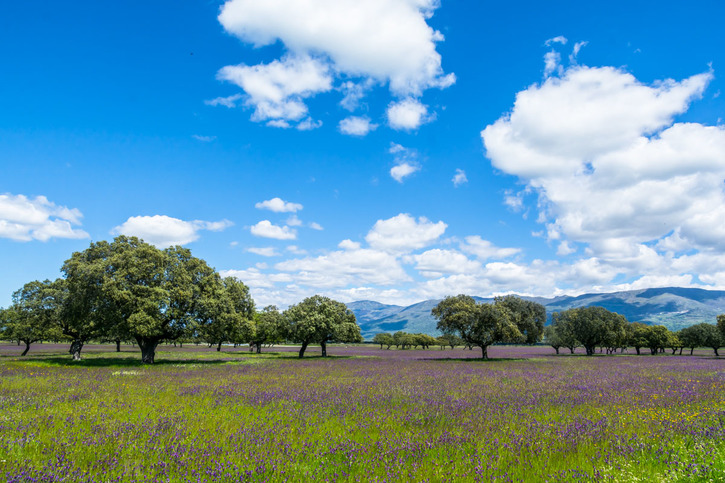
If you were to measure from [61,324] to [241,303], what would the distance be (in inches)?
699

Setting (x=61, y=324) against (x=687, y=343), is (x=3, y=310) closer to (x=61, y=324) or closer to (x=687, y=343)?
(x=61, y=324)

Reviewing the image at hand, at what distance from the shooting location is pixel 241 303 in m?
37.7

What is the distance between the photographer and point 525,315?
5562 centimetres

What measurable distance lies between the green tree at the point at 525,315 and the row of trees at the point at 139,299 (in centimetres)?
3721

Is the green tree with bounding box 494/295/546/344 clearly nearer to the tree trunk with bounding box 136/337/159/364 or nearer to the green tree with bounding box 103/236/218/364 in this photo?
the green tree with bounding box 103/236/218/364

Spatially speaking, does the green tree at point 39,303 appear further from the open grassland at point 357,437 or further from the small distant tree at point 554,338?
the small distant tree at point 554,338

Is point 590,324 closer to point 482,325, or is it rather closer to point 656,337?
point 482,325

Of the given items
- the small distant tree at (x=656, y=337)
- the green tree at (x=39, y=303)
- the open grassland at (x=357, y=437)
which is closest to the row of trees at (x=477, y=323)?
the open grassland at (x=357, y=437)

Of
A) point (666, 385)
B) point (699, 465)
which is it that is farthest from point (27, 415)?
point (666, 385)

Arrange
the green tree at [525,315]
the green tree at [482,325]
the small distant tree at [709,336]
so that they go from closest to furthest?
the green tree at [482,325]
the green tree at [525,315]
the small distant tree at [709,336]

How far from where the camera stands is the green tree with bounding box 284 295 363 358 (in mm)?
49094

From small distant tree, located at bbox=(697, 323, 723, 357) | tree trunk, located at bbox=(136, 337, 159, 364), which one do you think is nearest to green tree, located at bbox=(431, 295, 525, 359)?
tree trunk, located at bbox=(136, 337, 159, 364)

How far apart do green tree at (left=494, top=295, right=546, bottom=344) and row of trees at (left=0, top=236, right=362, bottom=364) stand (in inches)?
1465

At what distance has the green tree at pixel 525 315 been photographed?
179 feet
